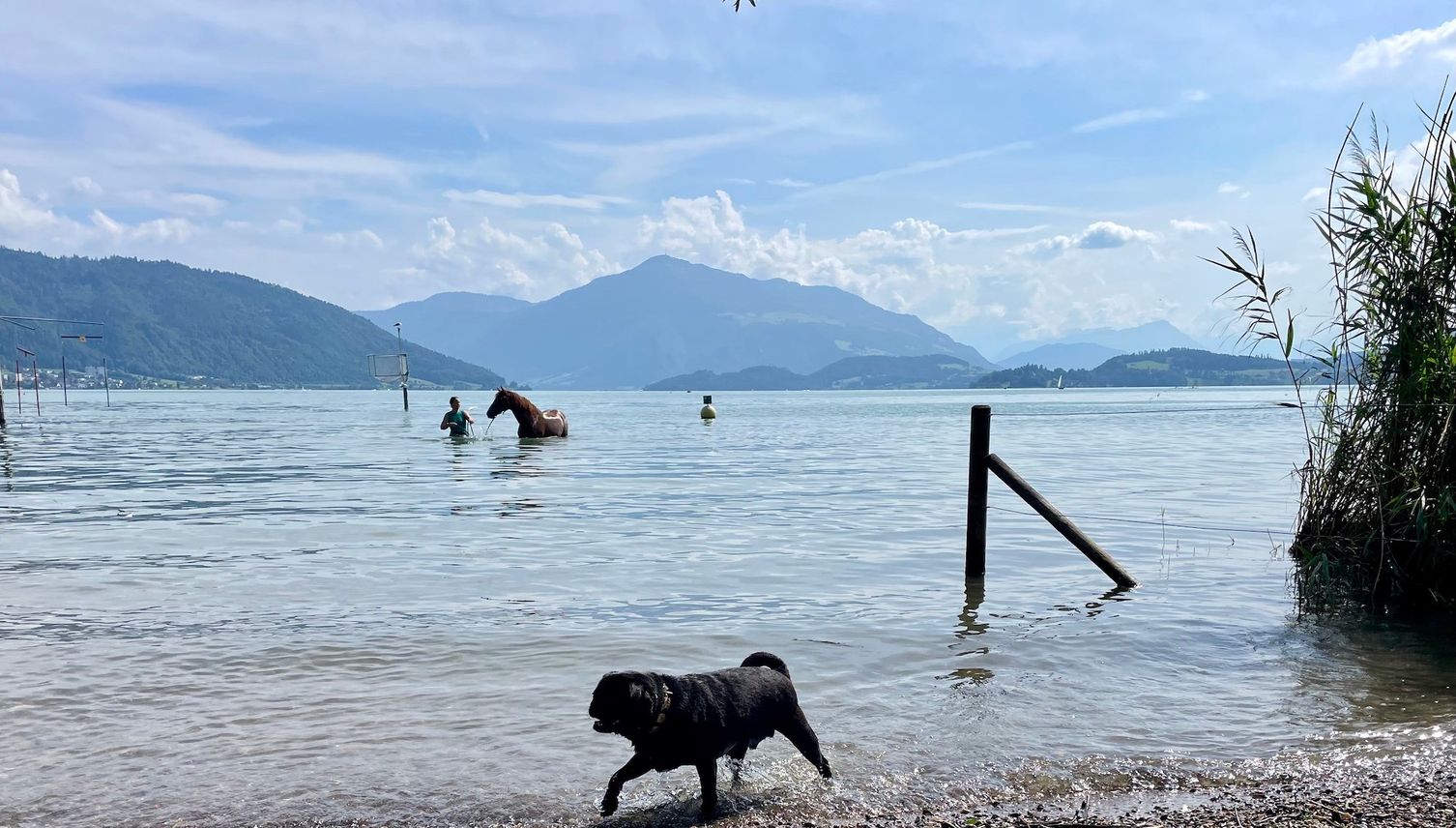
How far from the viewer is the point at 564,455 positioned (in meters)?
36.7

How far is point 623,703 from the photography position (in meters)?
5.45

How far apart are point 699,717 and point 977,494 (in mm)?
7881

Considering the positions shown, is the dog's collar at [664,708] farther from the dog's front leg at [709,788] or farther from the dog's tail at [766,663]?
the dog's tail at [766,663]

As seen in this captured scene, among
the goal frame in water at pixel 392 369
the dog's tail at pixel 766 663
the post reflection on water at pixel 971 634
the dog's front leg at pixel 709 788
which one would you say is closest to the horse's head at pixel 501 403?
the post reflection on water at pixel 971 634

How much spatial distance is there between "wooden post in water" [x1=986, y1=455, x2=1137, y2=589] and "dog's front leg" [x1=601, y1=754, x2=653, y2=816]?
715cm

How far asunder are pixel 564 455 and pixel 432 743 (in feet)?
96.4

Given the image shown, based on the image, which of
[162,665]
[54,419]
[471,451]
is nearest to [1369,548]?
[162,665]

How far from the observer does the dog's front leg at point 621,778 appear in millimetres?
5879

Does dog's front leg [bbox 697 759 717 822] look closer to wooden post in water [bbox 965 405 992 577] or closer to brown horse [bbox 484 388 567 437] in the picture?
wooden post in water [bbox 965 405 992 577]

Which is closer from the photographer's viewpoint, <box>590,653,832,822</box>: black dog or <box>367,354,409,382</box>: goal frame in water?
<box>590,653,832,822</box>: black dog

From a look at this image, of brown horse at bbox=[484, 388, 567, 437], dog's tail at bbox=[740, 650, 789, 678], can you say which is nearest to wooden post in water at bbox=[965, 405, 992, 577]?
dog's tail at bbox=[740, 650, 789, 678]

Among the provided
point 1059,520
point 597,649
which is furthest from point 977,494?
point 597,649

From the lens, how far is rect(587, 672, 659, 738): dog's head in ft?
17.8

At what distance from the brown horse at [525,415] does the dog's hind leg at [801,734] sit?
3585cm
